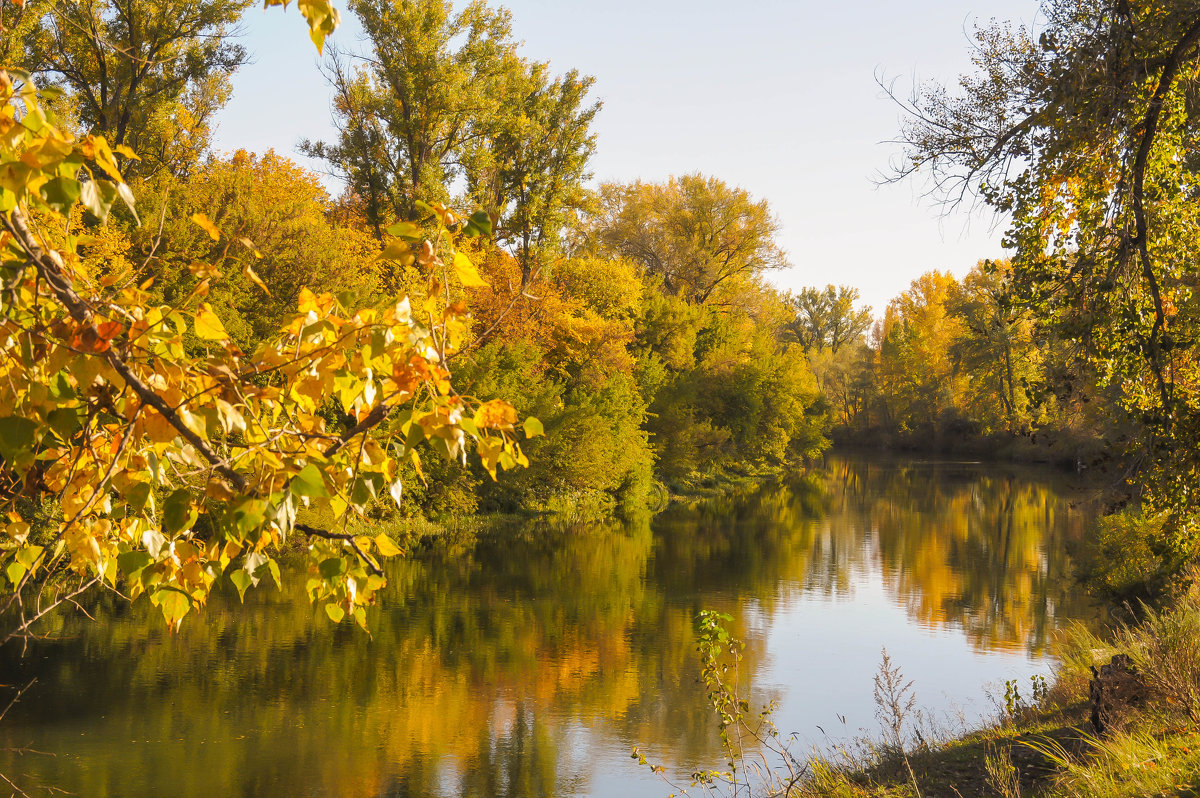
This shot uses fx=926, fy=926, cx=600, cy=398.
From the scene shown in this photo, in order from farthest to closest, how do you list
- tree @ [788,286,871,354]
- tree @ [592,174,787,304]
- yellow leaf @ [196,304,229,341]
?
tree @ [788,286,871,354] → tree @ [592,174,787,304] → yellow leaf @ [196,304,229,341]

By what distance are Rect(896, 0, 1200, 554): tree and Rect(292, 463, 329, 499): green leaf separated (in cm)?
590

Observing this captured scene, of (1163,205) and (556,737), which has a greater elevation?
(1163,205)

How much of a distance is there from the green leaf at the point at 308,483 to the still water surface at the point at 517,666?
7484mm

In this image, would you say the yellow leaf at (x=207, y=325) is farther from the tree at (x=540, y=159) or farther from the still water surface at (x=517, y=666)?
the tree at (x=540, y=159)

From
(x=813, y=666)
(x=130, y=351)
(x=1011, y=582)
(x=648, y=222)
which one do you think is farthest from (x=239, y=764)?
(x=648, y=222)

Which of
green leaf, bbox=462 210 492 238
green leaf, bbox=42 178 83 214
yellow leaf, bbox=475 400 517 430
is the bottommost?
yellow leaf, bbox=475 400 517 430

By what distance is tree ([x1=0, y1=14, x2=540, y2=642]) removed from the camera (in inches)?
71.9

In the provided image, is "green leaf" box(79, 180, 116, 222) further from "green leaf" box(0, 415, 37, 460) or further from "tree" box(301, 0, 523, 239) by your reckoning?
"tree" box(301, 0, 523, 239)

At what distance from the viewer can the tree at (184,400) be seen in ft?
5.99

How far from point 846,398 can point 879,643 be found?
54.3 metres

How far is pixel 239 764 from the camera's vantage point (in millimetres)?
9094

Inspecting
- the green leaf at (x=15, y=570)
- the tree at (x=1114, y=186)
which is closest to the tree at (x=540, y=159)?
the tree at (x=1114, y=186)

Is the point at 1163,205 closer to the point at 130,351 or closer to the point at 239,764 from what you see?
the point at 130,351

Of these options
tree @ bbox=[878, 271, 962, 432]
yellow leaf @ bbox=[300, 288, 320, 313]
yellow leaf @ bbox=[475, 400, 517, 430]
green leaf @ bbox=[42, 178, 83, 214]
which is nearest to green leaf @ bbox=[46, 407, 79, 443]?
green leaf @ bbox=[42, 178, 83, 214]
